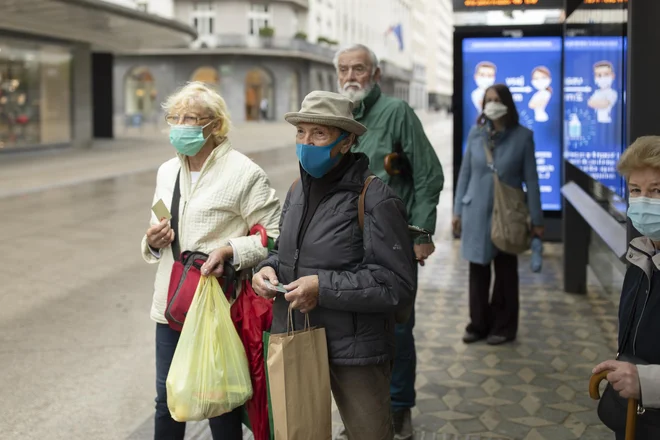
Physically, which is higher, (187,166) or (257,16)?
(257,16)

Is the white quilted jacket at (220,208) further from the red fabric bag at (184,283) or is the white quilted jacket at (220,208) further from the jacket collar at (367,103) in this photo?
the jacket collar at (367,103)

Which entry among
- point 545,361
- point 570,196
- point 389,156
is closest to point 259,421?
point 389,156

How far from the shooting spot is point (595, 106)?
6023 millimetres

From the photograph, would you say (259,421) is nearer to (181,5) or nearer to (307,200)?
(307,200)

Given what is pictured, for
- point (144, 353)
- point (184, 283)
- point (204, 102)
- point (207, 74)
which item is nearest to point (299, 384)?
point (184, 283)

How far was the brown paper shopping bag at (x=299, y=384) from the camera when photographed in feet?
9.27

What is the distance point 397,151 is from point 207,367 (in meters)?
1.68

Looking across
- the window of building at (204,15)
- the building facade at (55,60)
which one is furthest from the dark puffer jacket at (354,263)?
the window of building at (204,15)

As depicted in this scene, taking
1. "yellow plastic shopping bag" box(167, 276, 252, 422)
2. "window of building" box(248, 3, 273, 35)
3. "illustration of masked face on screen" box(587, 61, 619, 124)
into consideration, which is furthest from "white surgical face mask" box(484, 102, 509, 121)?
"window of building" box(248, 3, 273, 35)

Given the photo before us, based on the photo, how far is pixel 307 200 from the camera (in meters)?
3.06

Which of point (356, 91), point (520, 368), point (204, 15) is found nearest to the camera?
point (356, 91)

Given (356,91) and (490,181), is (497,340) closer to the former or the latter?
(490,181)

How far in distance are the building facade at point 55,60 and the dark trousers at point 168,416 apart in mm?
18691

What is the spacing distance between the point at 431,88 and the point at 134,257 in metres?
148
